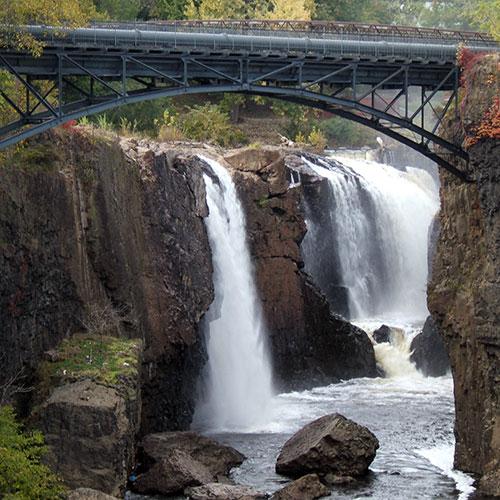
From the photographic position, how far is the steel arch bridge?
93.0 ft

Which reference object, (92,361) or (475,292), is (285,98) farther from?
(92,361)

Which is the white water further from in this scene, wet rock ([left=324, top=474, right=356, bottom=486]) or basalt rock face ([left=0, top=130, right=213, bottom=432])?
basalt rock face ([left=0, top=130, right=213, bottom=432])

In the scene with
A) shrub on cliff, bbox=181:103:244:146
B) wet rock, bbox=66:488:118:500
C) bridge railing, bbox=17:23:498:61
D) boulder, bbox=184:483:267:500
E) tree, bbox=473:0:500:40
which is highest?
tree, bbox=473:0:500:40

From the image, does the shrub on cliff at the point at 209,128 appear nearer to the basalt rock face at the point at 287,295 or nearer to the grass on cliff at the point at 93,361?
the basalt rock face at the point at 287,295

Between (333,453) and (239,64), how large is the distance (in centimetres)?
1177

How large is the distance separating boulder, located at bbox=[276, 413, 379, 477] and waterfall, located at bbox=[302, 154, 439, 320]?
59.9 feet

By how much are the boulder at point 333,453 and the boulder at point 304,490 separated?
1.49m

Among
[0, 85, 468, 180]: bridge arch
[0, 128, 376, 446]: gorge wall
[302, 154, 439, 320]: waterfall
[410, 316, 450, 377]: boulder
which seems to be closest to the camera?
[0, 128, 376, 446]: gorge wall

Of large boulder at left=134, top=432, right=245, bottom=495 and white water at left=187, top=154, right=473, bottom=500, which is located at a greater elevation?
white water at left=187, top=154, right=473, bottom=500

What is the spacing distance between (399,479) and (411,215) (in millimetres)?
26067

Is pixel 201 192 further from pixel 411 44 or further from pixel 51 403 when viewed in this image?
pixel 51 403

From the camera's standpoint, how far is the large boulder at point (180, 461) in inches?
1017

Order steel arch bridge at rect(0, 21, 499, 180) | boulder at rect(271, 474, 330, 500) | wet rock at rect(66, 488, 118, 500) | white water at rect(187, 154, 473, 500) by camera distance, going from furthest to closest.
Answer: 1. white water at rect(187, 154, 473, 500)
2. steel arch bridge at rect(0, 21, 499, 180)
3. boulder at rect(271, 474, 330, 500)
4. wet rock at rect(66, 488, 118, 500)

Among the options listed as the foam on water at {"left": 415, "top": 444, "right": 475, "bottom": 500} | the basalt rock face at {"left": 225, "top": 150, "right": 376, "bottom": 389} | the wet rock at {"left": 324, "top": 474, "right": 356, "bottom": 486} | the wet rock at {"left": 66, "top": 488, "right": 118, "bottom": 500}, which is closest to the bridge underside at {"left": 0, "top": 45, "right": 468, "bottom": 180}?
the basalt rock face at {"left": 225, "top": 150, "right": 376, "bottom": 389}
